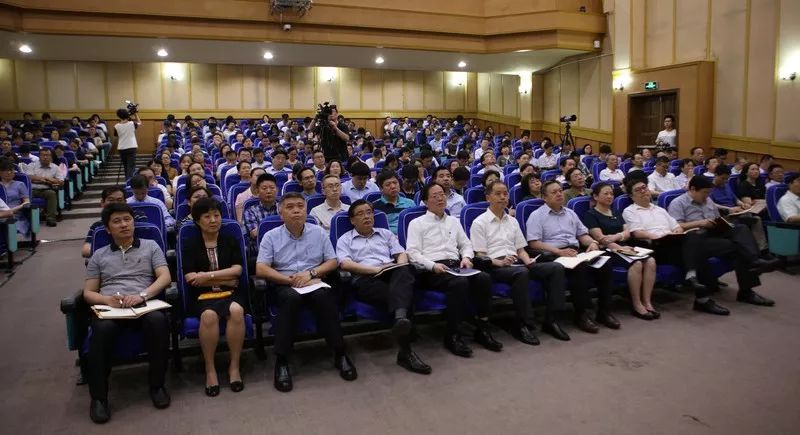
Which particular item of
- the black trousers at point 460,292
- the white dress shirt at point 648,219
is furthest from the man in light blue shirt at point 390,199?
the white dress shirt at point 648,219

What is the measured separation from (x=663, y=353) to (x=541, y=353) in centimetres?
68

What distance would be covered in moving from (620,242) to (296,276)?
92.6 inches

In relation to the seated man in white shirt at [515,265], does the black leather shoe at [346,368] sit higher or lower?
lower

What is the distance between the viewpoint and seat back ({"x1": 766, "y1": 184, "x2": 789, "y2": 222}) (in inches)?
207

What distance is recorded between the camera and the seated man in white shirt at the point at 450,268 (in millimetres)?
3273

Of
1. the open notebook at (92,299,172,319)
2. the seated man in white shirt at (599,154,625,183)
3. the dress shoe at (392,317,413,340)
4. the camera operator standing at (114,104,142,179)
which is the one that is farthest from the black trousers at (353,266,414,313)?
the camera operator standing at (114,104,142,179)

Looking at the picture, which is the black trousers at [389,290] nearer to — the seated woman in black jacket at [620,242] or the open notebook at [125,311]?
the open notebook at [125,311]

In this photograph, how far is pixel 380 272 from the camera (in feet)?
10.5

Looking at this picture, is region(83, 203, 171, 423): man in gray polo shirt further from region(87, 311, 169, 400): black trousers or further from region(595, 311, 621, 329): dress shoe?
region(595, 311, 621, 329): dress shoe

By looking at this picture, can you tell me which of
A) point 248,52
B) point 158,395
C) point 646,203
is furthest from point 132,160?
point 646,203

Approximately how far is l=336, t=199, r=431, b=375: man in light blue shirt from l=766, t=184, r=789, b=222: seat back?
388cm

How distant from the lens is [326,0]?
11633 mm

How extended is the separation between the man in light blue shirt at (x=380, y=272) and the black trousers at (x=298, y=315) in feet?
0.78

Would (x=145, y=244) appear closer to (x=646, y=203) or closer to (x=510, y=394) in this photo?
(x=510, y=394)
